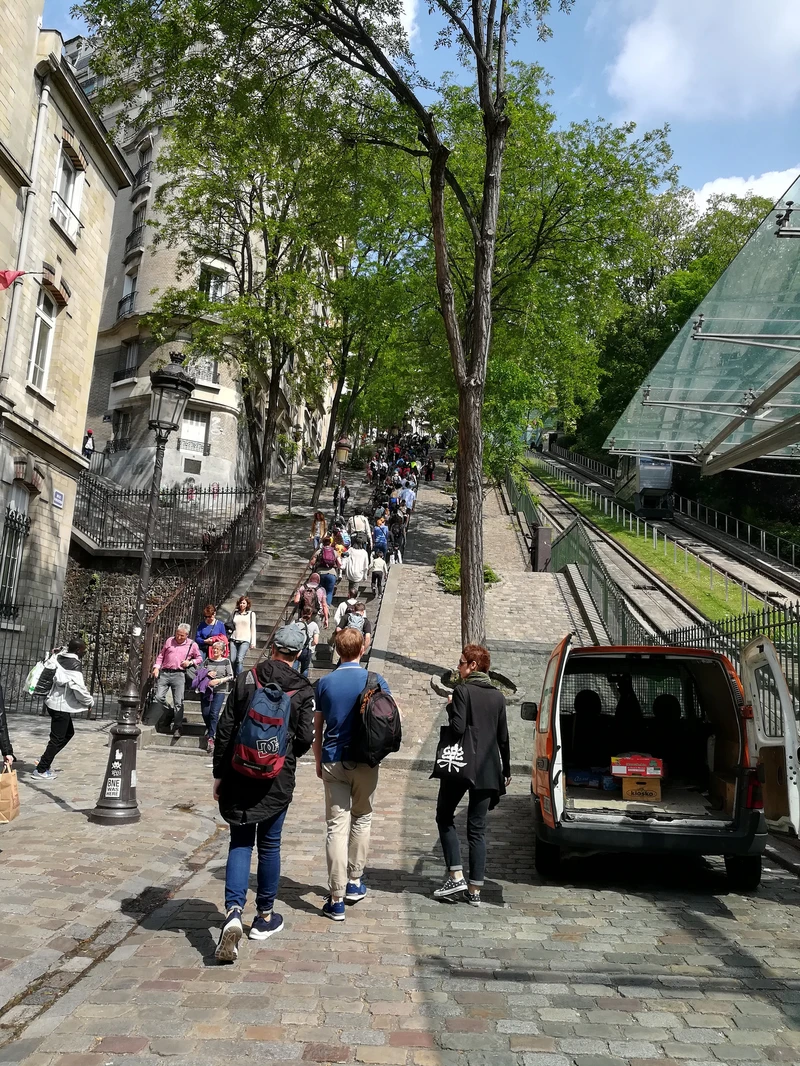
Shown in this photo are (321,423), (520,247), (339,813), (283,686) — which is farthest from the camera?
(321,423)

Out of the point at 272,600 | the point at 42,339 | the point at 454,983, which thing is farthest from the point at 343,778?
the point at 42,339

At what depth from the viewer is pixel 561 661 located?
6574mm

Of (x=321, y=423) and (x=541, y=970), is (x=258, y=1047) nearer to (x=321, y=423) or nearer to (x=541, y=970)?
(x=541, y=970)

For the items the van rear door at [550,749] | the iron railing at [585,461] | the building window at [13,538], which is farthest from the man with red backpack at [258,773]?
the iron railing at [585,461]

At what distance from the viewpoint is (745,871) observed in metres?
6.25

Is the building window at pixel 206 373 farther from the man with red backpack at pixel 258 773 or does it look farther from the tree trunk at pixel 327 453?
the man with red backpack at pixel 258 773

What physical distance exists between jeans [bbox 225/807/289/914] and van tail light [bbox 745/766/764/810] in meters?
3.38

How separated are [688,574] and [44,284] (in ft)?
67.4

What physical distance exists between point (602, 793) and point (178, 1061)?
4.65m

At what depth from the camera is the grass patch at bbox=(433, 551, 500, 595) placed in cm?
2106

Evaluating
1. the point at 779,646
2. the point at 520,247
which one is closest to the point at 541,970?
the point at 779,646

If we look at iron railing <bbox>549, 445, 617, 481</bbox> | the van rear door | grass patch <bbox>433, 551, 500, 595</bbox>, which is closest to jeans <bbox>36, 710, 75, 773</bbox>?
the van rear door

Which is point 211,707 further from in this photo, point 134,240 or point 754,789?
point 134,240

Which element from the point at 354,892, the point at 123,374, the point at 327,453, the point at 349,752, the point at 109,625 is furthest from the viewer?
the point at 123,374
